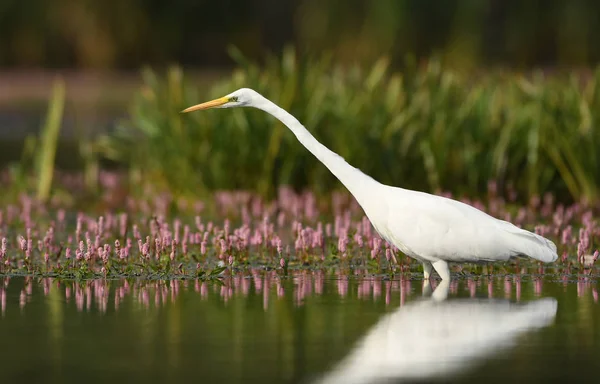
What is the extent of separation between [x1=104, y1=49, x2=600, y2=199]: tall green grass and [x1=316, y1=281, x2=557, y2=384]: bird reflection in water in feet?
15.6

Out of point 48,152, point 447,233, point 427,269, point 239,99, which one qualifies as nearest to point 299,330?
point 447,233

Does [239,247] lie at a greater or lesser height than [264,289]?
greater

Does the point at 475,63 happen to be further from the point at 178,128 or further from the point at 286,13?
the point at 178,128

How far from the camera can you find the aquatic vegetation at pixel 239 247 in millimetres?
9492

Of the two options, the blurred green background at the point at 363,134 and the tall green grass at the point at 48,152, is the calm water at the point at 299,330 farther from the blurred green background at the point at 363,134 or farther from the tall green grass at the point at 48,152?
the tall green grass at the point at 48,152

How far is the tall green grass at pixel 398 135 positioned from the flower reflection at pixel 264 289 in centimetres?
396

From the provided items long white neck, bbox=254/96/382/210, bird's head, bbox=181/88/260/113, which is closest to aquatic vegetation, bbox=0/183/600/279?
long white neck, bbox=254/96/382/210

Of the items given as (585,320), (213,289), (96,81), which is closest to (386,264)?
(213,289)

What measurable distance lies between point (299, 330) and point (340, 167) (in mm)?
2105

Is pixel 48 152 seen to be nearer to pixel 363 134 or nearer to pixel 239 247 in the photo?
pixel 363 134

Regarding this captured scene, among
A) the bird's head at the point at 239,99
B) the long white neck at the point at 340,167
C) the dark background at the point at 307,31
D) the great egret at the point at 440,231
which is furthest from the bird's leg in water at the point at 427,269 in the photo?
the dark background at the point at 307,31

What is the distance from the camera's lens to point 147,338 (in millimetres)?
7121

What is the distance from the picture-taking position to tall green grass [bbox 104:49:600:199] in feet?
43.5

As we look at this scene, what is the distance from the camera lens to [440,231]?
8.68 m
